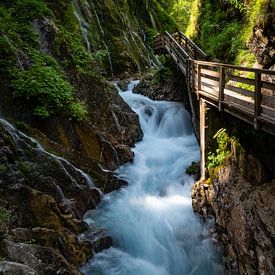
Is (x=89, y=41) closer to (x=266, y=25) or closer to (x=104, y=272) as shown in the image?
(x=266, y=25)

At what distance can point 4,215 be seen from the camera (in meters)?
5.57

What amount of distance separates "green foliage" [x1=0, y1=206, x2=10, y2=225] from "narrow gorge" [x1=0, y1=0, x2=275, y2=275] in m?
0.02

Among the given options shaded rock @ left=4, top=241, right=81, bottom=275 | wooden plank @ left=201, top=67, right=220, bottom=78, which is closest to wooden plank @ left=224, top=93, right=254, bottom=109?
wooden plank @ left=201, top=67, right=220, bottom=78

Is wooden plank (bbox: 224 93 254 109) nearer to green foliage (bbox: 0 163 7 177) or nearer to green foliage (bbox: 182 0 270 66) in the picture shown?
green foliage (bbox: 182 0 270 66)

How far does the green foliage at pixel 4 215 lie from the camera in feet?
17.9

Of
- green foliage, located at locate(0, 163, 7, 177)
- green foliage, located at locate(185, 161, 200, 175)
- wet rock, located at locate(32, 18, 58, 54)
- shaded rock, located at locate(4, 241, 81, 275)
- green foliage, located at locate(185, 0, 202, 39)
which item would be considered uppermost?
green foliage, located at locate(185, 0, 202, 39)

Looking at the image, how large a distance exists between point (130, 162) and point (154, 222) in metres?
3.25

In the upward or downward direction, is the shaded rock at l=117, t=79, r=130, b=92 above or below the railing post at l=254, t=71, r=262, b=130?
below

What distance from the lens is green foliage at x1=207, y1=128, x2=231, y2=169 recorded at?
849cm

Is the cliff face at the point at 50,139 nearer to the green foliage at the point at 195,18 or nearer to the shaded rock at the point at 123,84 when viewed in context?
the shaded rock at the point at 123,84

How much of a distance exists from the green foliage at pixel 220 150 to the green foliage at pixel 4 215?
5147 millimetres

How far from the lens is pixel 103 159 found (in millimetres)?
10656

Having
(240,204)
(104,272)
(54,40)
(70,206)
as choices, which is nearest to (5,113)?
(70,206)

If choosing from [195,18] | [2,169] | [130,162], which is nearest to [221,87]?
[2,169]
